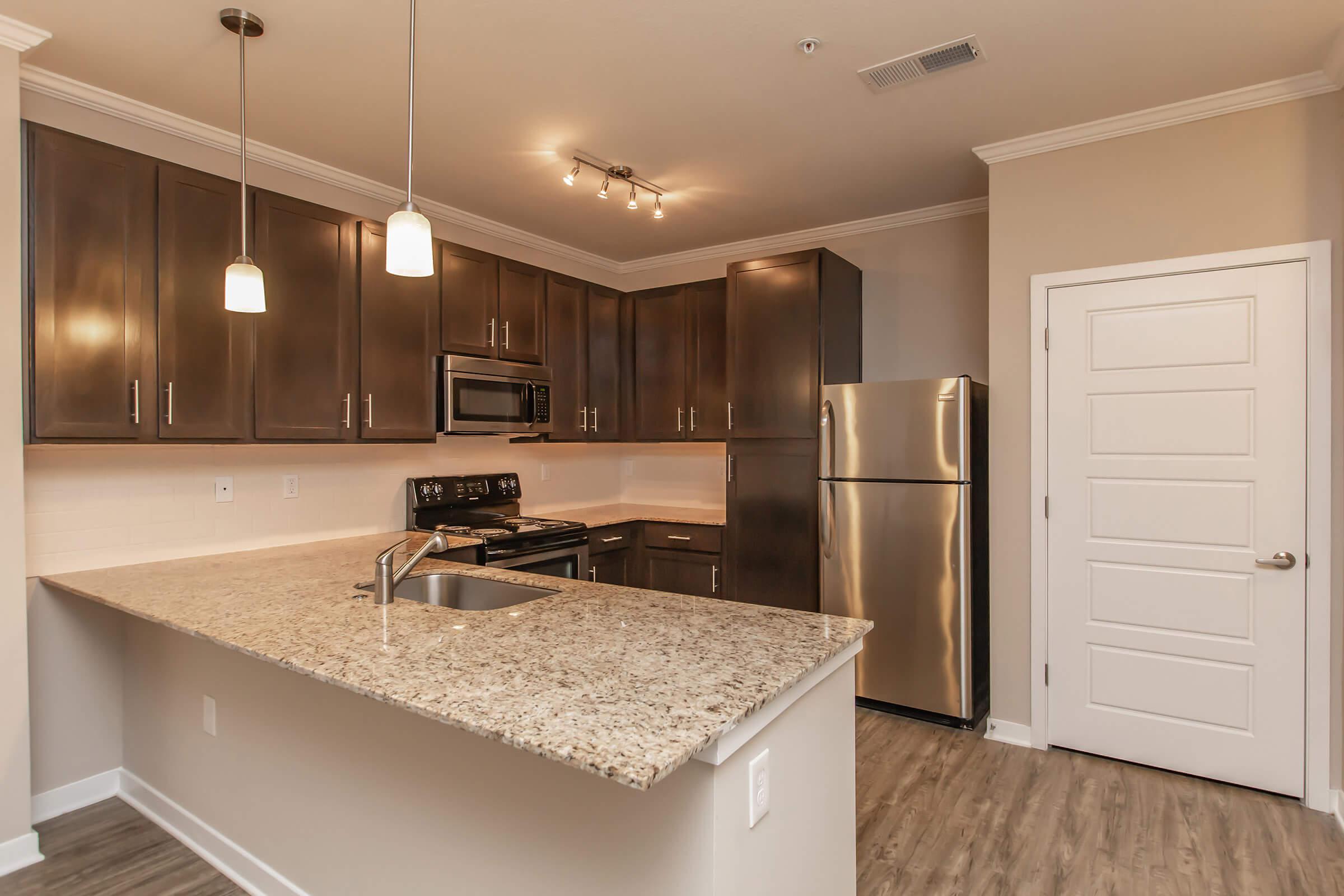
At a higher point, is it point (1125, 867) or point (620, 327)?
point (620, 327)

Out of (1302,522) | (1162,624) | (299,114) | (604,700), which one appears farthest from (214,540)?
(1302,522)

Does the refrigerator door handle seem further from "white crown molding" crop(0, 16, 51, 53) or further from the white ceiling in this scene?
"white crown molding" crop(0, 16, 51, 53)

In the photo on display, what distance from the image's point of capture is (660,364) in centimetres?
464

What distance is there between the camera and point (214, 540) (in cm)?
299

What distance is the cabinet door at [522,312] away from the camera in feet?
12.6

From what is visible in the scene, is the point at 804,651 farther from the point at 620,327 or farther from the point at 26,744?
the point at 620,327

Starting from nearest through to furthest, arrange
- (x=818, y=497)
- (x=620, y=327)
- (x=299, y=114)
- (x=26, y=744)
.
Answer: (x=26, y=744), (x=299, y=114), (x=818, y=497), (x=620, y=327)

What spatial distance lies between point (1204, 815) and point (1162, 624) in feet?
2.24

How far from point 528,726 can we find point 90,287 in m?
2.29

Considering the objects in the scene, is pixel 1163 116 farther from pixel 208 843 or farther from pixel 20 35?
pixel 208 843

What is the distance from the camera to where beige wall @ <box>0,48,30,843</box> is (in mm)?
2209

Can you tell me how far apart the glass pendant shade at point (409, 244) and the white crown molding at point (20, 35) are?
1629 millimetres

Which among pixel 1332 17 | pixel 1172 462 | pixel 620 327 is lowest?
pixel 1172 462

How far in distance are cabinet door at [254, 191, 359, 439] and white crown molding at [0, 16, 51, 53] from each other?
732 mm
